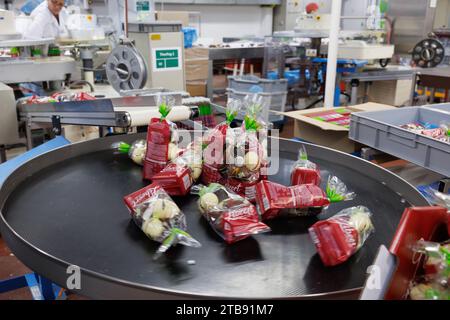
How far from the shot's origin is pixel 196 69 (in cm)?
511

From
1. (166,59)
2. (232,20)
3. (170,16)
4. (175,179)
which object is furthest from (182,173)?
(232,20)

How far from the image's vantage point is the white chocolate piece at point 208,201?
891mm

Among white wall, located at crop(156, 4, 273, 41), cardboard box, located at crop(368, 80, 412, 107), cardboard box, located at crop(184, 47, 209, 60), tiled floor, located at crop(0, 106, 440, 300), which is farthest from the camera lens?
white wall, located at crop(156, 4, 273, 41)

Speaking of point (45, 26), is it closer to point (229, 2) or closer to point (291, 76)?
point (291, 76)

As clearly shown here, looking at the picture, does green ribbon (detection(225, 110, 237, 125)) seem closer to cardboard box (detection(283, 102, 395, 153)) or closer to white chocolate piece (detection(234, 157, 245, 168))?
white chocolate piece (detection(234, 157, 245, 168))

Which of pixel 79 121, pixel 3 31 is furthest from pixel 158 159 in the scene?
pixel 3 31

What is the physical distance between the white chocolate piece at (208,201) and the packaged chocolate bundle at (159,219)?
65 mm

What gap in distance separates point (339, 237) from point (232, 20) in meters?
8.73

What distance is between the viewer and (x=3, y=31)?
2.32m

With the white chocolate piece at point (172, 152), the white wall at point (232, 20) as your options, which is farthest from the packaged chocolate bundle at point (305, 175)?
the white wall at point (232, 20)

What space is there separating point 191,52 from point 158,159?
13.6 feet

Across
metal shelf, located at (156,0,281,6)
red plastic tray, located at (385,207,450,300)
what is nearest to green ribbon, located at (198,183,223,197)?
red plastic tray, located at (385,207,450,300)

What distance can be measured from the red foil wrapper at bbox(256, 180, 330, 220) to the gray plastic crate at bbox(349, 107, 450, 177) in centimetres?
85

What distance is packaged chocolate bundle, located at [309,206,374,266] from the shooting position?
740mm
